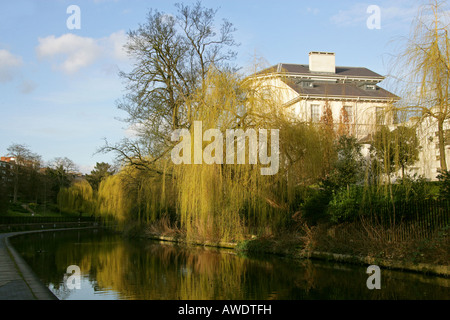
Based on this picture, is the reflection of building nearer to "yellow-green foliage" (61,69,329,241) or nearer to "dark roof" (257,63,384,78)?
"dark roof" (257,63,384,78)

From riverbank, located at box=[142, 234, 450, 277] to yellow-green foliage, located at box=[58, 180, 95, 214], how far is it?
134 ft

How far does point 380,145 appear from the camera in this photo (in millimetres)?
12086

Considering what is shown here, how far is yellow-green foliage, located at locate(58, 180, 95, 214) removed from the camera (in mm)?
57875

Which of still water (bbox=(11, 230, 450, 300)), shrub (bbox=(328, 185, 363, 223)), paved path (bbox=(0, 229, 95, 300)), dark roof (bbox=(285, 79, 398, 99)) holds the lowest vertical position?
still water (bbox=(11, 230, 450, 300))

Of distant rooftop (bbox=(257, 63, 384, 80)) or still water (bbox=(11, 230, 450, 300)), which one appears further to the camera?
distant rooftop (bbox=(257, 63, 384, 80))

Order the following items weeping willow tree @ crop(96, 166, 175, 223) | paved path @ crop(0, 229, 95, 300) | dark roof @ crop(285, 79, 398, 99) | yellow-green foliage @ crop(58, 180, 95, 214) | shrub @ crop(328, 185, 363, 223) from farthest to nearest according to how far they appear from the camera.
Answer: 1. yellow-green foliage @ crop(58, 180, 95, 214)
2. dark roof @ crop(285, 79, 398, 99)
3. weeping willow tree @ crop(96, 166, 175, 223)
4. shrub @ crop(328, 185, 363, 223)
5. paved path @ crop(0, 229, 95, 300)

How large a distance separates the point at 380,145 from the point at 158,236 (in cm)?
1935

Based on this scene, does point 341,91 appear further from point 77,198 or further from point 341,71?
point 77,198

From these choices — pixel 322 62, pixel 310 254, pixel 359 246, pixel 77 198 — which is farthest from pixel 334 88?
pixel 77 198

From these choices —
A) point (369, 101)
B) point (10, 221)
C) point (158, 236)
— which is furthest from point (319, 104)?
point (10, 221)

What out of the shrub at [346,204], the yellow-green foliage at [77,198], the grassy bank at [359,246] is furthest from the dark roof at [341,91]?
the yellow-green foliage at [77,198]

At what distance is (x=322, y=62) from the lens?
136ft

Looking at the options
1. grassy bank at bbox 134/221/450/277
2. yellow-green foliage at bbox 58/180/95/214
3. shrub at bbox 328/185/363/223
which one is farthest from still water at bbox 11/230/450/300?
yellow-green foliage at bbox 58/180/95/214
